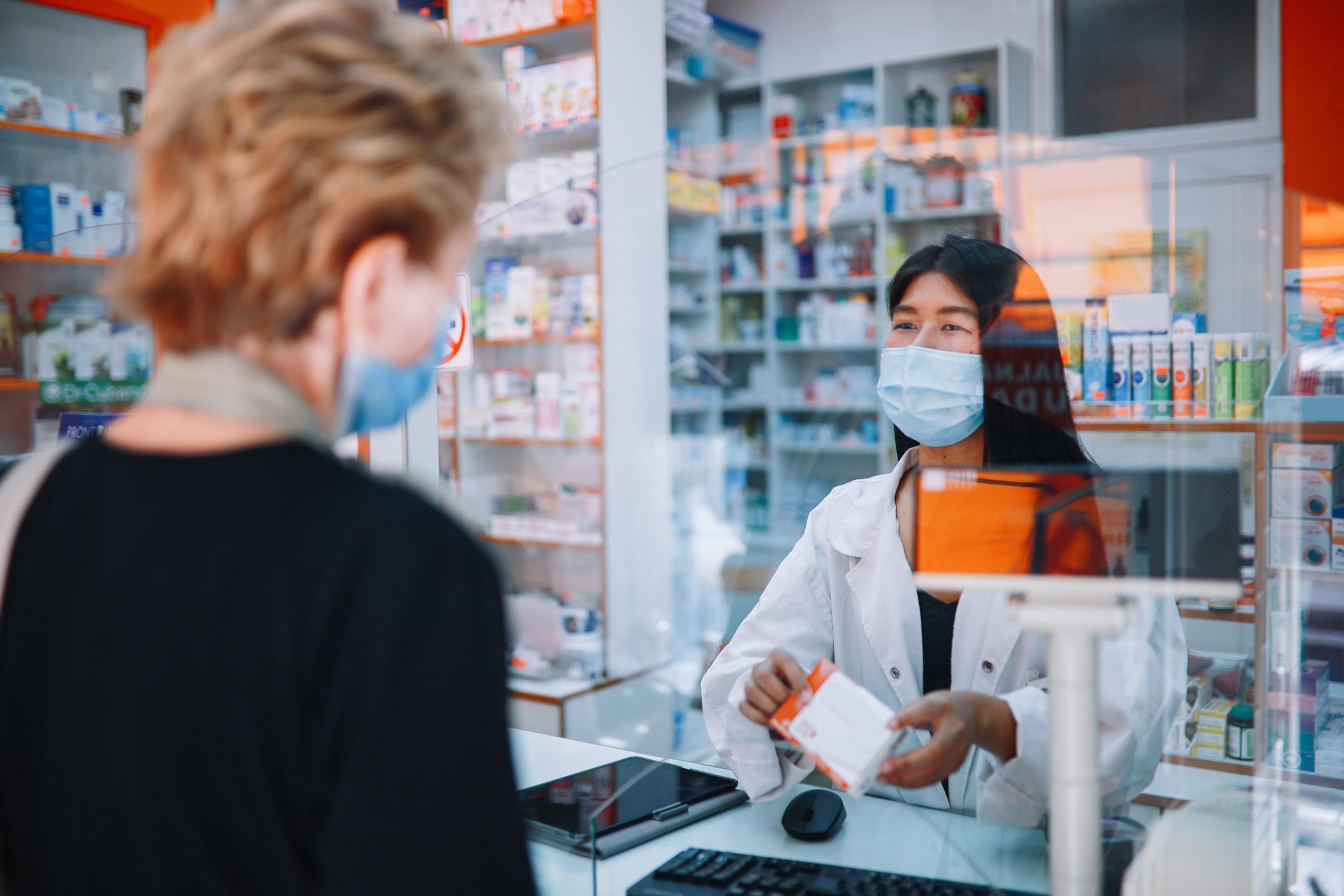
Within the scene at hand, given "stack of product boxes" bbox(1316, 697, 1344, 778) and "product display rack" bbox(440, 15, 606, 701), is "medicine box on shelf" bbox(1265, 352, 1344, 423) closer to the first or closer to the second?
"stack of product boxes" bbox(1316, 697, 1344, 778)

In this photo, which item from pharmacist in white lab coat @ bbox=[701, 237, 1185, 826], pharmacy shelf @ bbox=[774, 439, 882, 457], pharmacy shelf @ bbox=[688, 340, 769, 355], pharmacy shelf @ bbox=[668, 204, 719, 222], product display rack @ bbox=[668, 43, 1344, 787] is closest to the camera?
pharmacist in white lab coat @ bbox=[701, 237, 1185, 826]

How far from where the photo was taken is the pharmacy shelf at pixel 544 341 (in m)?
4.40

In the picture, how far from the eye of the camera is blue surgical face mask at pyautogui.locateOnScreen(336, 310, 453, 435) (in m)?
0.75

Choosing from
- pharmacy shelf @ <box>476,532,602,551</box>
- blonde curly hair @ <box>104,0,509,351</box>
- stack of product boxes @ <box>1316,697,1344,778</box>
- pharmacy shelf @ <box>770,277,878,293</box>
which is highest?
pharmacy shelf @ <box>770,277,878,293</box>

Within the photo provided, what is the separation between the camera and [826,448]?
5.52 metres

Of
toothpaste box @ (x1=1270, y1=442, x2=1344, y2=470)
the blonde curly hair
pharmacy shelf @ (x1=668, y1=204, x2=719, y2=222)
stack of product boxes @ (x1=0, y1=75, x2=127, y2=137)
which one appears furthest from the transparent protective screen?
pharmacy shelf @ (x1=668, y1=204, x2=719, y2=222)

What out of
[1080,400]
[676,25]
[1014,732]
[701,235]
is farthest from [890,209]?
[1014,732]

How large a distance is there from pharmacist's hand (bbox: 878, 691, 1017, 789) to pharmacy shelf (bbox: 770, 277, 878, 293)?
410 centimetres

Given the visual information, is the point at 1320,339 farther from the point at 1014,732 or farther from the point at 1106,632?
the point at 1106,632

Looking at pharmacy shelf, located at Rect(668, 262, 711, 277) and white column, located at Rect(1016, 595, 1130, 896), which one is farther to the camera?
pharmacy shelf, located at Rect(668, 262, 711, 277)

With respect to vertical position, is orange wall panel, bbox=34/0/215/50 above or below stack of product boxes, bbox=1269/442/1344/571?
above

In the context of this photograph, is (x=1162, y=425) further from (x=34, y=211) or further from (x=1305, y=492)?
(x=34, y=211)

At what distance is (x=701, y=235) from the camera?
524 cm

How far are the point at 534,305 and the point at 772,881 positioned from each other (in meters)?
3.49
